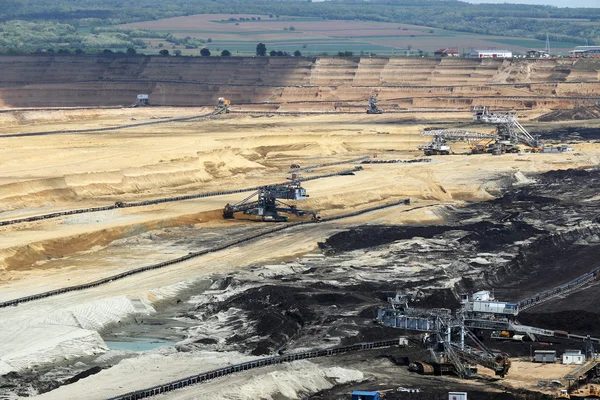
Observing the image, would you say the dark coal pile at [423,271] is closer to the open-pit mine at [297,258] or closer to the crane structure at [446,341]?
the open-pit mine at [297,258]

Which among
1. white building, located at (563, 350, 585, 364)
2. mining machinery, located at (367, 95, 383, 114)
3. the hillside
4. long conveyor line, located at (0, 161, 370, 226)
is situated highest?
the hillside

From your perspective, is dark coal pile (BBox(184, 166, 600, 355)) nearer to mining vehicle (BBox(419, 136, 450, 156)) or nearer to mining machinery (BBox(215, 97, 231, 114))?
mining vehicle (BBox(419, 136, 450, 156))

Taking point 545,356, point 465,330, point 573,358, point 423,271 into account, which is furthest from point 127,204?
point 573,358

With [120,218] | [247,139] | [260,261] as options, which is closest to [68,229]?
[120,218]

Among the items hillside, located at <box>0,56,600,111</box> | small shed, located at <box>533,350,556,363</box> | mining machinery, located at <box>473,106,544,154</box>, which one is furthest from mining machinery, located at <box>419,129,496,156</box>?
small shed, located at <box>533,350,556,363</box>

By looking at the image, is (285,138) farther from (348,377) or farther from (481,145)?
(348,377)

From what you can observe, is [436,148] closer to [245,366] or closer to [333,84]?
[333,84]

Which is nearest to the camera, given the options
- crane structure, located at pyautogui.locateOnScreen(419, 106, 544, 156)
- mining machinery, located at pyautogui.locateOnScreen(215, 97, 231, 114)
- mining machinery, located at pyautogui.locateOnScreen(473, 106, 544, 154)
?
crane structure, located at pyautogui.locateOnScreen(419, 106, 544, 156)

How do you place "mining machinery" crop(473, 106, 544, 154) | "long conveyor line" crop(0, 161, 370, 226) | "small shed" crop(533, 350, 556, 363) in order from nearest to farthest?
"small shed" crop(533, 350, 556, 363) < "long conveyor line" crop(0, 161, 370, 226) < "mining machinery" crop(473, 106, 544, 154)

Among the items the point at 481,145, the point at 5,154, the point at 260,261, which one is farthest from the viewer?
the point at 481,145
